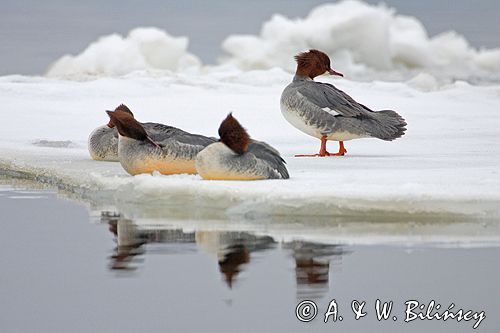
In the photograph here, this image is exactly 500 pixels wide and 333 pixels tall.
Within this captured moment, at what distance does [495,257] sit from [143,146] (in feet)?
10.5

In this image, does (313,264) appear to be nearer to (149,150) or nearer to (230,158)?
(230,158)

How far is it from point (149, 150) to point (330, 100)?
93.0 inches

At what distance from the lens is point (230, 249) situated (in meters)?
6.33

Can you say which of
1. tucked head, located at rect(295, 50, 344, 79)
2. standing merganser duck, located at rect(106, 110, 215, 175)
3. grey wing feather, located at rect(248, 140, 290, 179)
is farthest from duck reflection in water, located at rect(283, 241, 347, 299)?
tucked head, located at rect(295, 50, 344, 79)

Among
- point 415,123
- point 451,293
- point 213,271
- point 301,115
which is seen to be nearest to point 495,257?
point 451,293

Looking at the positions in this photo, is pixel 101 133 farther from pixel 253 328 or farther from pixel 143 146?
pixel 253 328

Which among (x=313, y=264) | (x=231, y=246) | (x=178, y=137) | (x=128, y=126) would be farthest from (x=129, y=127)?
(x=313, y=264)

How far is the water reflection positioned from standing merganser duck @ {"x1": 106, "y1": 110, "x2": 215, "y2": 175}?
130 cm

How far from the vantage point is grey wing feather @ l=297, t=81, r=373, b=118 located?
10352 millimetres

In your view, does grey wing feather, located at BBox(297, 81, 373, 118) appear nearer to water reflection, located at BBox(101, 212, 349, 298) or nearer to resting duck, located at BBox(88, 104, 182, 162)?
resting duck, located at BBox(88, 104, 182, 162)

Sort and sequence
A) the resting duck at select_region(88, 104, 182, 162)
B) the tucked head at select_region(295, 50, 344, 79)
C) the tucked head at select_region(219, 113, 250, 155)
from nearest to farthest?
the tucked head at select_region(219, 113, 250, 155) < the resting duck at select_region(88, 104, 182, 162) < the tucked head at select_region(295, 50, 344, 79)

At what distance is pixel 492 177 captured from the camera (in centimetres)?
830

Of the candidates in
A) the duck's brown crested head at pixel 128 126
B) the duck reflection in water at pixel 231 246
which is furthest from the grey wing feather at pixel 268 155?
the duck reflection in water at pixel 231 246

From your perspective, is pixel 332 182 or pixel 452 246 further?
pixel 332 182
